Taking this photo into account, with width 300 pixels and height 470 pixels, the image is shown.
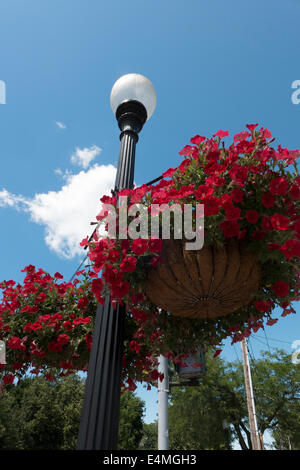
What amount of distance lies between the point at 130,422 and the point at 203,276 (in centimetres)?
2636

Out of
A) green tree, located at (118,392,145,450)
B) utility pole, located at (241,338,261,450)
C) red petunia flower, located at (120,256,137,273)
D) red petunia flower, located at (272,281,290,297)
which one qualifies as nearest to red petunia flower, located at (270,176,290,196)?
red petunia flower, located at (272,281,290,297)

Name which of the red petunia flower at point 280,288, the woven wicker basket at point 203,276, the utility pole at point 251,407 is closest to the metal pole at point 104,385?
the woven wicker basket at point 203,276

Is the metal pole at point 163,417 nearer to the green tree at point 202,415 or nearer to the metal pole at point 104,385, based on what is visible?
the metal pole at point 104,385

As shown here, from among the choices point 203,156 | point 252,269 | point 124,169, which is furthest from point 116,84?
point 252,269

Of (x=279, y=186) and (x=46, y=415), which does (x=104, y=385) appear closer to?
(x=279, y=186)

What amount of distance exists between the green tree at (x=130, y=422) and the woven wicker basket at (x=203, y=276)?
903 inches

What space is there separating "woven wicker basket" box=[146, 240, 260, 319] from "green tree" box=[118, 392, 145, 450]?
22936 millimetres

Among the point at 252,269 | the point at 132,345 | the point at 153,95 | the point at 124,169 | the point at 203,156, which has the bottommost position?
the point at 132,345

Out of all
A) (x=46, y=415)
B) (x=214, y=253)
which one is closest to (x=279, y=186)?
(x=214, y=253)

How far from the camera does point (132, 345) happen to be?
2311mm

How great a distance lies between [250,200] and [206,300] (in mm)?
636

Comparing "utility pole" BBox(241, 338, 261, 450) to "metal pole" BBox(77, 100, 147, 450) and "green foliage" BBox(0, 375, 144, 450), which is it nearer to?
"green foliage" BBox(0, 375, 144, 450)
